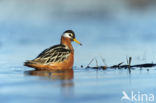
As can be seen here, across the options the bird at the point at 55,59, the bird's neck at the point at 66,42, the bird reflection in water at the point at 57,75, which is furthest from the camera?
the bird's neck at the point at 66,42

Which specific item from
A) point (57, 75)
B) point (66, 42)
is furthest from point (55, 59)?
point (57, 75)

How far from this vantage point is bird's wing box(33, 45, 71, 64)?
14.4 m

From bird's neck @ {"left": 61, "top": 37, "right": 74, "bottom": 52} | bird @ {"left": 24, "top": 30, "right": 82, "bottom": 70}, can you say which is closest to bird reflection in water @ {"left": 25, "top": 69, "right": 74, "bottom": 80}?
bird @ {"left": 24, "top": 30, "right": 82, "bottom": 70}

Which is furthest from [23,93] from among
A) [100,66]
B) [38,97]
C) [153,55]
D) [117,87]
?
[153,55]

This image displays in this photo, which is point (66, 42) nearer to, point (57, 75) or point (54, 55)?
point (54, 55)

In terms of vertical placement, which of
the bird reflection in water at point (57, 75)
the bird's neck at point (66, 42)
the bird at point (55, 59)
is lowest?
the bird reflection in water at point (57, 75)

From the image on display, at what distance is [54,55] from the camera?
14695 mm

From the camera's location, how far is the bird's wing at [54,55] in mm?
14423

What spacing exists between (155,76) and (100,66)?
2.82m

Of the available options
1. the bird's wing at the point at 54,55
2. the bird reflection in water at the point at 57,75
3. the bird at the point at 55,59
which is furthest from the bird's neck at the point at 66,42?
the bird reflection in water at the point at 57,75

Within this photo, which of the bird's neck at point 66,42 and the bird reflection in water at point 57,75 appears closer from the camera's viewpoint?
the bird reflection in water at point 57,75

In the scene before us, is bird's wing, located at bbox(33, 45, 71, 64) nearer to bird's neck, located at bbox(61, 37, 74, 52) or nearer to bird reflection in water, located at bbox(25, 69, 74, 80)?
bird's neck, located at bbox(61, 37, 74, 52)

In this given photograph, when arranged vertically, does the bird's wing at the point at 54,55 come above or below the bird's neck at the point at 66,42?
below

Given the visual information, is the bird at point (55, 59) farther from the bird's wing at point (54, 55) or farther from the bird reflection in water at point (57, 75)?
the bird reflection in water at point (57, 75)
